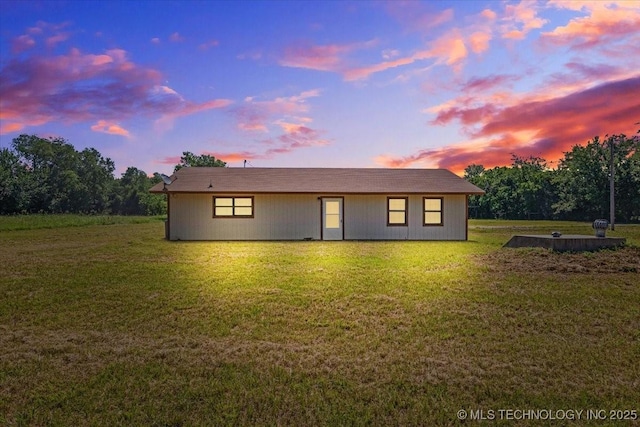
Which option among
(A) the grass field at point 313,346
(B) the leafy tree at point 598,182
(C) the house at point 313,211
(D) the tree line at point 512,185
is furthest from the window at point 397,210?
(B) the leafy tree at point 598,182

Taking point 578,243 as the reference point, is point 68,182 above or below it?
above

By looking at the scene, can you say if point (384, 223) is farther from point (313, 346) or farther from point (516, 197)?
point (516, 197)

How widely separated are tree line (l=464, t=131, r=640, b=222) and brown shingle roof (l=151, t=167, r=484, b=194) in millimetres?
25507

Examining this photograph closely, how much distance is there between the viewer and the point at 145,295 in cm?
817

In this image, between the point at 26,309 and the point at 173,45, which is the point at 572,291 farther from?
the point at 173,45

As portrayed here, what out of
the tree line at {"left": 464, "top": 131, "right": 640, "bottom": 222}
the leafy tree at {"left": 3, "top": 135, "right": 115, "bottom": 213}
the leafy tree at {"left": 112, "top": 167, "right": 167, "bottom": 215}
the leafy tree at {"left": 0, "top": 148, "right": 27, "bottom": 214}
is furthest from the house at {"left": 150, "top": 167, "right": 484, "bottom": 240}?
the leafy tree at {"left": 112, "top": 167, "right": 167, "bottom": 215}

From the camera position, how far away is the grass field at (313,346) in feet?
12.9

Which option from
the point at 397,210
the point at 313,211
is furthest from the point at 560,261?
the point at 313,211

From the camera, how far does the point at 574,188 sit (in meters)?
44.7

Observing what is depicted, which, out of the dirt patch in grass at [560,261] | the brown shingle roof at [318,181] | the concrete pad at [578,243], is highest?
the brown shingle roof at [318,181]

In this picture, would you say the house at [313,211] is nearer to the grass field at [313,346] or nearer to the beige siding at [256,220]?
the beige siding at [256,220]

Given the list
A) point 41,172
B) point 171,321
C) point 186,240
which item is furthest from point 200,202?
point 41,172

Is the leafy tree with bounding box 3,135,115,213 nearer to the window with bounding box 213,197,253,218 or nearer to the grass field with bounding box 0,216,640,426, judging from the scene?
the window with bounding box 213,197,253,218

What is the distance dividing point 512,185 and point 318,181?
3582cm
